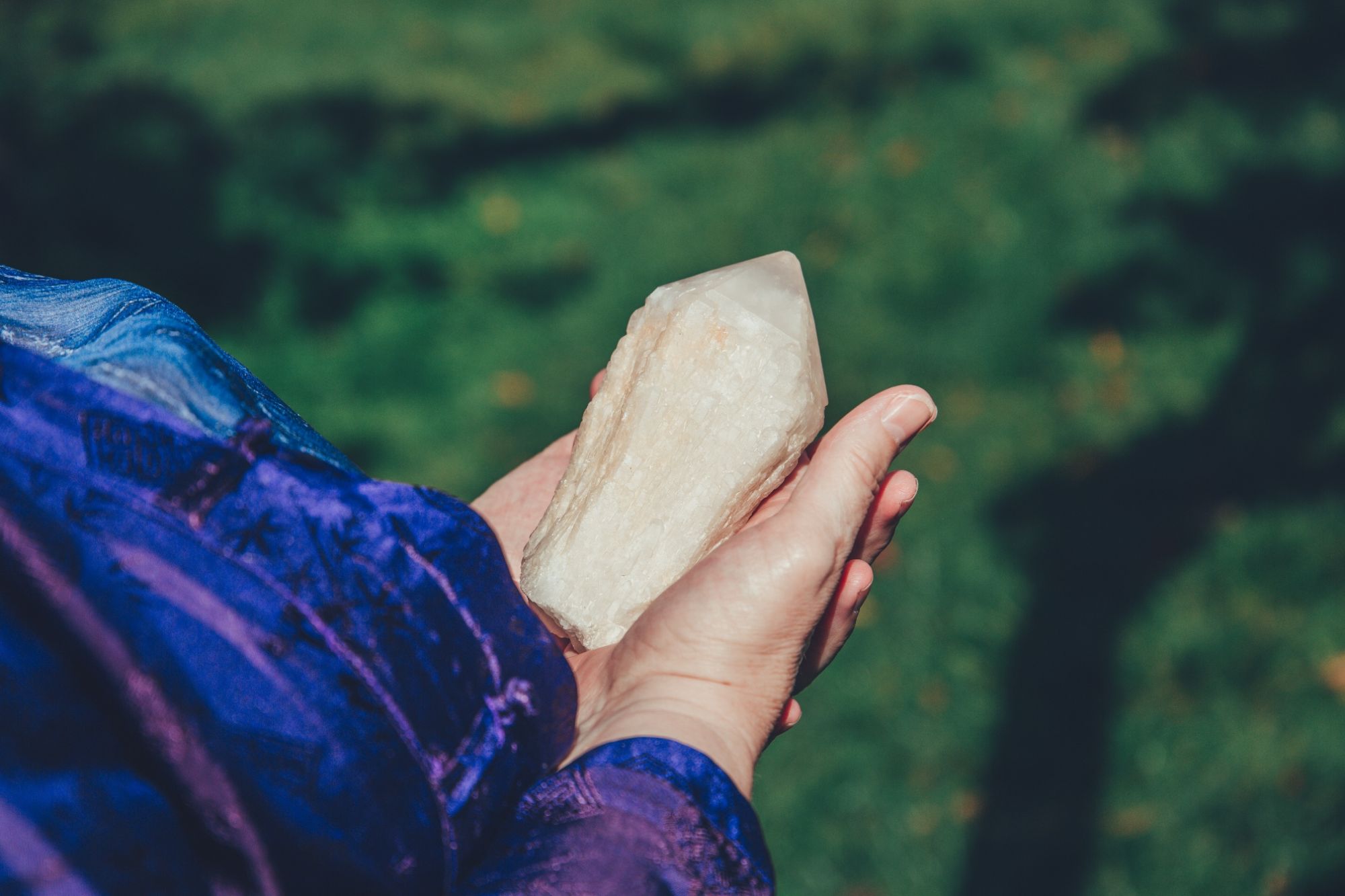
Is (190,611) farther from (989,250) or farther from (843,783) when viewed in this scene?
(989,250)

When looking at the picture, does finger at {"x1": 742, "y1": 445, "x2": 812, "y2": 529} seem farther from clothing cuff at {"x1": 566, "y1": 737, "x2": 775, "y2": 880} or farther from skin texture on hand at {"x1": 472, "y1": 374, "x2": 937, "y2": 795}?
clothing cuff at {"x1": 566, "y1": 737, "x2": 775, "y2": 880}

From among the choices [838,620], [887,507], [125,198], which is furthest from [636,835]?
[125,198]

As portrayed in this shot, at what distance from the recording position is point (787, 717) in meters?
1.72

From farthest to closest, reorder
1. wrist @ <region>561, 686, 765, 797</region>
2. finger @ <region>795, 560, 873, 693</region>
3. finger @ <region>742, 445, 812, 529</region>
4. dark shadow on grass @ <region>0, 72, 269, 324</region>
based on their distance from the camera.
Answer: dark shadow on grass @ <region>0, 72, 269, 324</region>
finger @ <region>742, 445, 812, 529</region>
finger @ <region>795, 560, 873, 693</region>
wrist @ <region>561, 686, 765, 797</region>

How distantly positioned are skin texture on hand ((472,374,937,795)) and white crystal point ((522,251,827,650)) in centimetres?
14

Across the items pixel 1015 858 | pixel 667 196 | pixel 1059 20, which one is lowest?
pixel 1015 858

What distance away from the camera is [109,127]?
4.38m

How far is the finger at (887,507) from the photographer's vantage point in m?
1.75

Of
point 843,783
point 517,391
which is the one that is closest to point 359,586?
point 843,783

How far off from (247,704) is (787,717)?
0.83 meters

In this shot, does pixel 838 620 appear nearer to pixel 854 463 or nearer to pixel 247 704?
pixel 854 463

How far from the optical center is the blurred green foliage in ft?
8.60

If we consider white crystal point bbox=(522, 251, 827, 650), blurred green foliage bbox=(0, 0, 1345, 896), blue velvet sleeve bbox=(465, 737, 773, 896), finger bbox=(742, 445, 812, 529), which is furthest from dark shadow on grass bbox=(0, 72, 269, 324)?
blue velvet sleeve bbox=(465, 737, 773, 896)

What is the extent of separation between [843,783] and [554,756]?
1302mm
